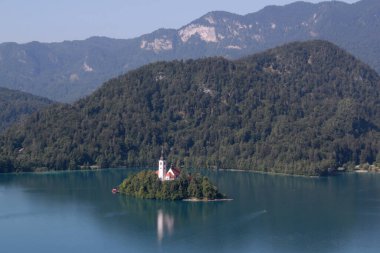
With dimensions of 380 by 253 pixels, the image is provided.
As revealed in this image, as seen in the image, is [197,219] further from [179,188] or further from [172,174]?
[172,174]

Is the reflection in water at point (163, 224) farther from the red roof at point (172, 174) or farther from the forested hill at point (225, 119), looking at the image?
the forested hill at point (225, 119)

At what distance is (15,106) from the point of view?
168 meters

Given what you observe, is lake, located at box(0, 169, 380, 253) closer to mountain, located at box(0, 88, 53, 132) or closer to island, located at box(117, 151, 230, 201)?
island, located at box(117, 151, 230, 201)

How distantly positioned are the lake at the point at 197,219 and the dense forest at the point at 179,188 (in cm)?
106

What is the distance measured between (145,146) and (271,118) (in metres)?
19.1

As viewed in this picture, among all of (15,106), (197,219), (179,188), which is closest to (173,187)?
(179,188)

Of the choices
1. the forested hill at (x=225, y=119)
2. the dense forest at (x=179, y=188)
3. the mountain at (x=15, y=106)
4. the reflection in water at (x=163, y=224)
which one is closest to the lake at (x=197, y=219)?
the reflection in water at (x=163, y=224)

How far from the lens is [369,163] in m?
105

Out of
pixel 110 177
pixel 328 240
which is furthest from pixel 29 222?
pixel 110 177

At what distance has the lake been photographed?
54938 millimetres

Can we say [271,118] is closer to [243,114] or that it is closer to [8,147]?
[243,114]

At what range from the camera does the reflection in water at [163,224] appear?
2291 inches

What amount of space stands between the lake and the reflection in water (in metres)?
0.08

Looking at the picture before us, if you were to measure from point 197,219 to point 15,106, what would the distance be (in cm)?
11144
